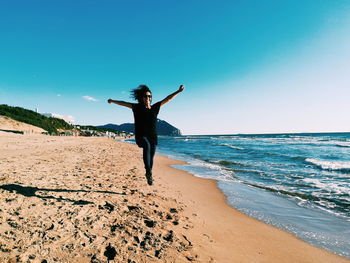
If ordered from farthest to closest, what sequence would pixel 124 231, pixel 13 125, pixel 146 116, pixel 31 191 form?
pixel 13 125
pixel 146 116
pixel 31 191
pixel 124 231

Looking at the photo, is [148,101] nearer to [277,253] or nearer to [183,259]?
[183,259]

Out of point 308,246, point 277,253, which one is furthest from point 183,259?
point 308,246

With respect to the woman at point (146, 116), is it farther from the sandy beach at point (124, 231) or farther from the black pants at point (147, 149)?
the sandy beach at point (124, 231)

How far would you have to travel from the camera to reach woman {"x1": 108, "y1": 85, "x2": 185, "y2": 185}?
4.11 m

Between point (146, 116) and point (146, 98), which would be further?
point (146, 98)

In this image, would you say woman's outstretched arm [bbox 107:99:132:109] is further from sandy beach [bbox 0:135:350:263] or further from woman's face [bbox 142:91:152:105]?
sandy beach [bbox 0:135:350:263]

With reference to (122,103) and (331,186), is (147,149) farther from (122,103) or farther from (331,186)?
(331,186)

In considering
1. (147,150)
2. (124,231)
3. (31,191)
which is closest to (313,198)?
(147,150)

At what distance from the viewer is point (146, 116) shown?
4086mm

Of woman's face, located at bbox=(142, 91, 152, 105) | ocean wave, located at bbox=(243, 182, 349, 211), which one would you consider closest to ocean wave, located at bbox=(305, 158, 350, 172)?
ocean wave, located at bbox=(243, 182, 349, 211)

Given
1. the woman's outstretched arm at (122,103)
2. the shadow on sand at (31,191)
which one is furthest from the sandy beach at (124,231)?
the woman's outstretched arm at (122,103)

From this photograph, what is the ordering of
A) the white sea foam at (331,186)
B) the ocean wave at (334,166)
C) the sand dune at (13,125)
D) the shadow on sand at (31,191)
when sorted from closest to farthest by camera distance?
the shadow on sand at (31,191), the white sea foam at (331,186), the ocean wave at (334,166), the sand dune at (13,125)

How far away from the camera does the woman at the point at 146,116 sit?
4.11 m

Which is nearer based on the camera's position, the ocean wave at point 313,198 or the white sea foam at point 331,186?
the ocean wave at point 313,198
